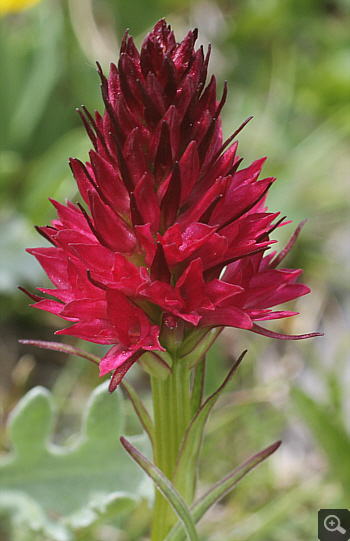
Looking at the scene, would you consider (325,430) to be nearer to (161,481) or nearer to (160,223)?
(161,481)

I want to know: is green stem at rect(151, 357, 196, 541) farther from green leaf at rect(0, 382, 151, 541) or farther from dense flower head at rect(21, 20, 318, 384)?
green leaf at rect(0, 382, 151, 541)

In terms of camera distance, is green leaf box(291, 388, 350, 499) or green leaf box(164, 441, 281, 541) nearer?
green leaf box(164, 441, 281, 541)

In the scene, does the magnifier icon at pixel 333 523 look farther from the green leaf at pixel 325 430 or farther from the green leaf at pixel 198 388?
the green leaf at pixel 198 388

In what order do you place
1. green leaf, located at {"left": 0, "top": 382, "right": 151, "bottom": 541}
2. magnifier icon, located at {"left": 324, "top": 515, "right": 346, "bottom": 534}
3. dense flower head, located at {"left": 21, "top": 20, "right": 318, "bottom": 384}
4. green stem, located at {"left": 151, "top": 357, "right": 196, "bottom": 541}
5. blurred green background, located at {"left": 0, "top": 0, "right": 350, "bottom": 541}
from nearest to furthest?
dense flower head, located at {"left": 21, "top": 20, "right": 318, "bottom": 384} → green stem, located at {"left": 151, "top": 357, "right": 196, "bottom": 541} → green leaf, located at {"left": 0, "top": 382, "right": 151, "bottom": 541} → magnifier icon, located at {"left": 324, "top": 515, "right": 346, "bottom": 534} → blurred green background, located at {"left": 0, "top": 0, "right": 350, "bottom": 541}

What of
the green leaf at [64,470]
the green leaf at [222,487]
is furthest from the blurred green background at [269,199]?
the green leaf at [222,487]

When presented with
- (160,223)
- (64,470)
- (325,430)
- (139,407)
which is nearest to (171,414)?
(139,407)

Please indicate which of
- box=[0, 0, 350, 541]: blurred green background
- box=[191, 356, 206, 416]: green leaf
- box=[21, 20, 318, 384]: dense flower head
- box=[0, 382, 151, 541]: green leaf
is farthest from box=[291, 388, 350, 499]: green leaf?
box=[21, 20, 318, 384]: dense flower head

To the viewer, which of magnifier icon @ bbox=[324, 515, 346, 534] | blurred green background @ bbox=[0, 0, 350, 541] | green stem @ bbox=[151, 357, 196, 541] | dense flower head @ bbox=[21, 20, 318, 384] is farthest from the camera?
blurred green background @ bbox=[0, 0, 350, 541]
